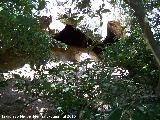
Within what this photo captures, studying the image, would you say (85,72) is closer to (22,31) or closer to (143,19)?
(22,31)

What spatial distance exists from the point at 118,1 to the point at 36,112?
102 inches

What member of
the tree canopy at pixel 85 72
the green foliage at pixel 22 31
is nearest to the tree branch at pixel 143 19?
the tree canopy at pixel 85 72

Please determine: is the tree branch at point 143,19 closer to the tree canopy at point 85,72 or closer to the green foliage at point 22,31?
the tree canopy at point 85,72

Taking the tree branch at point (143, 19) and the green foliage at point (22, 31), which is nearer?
the tree branch at point (143, 19)

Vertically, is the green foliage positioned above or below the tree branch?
above

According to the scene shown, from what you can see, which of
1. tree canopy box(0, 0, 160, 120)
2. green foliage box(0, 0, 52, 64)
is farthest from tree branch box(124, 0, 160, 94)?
green foliage box(0, 0, 52, 64)

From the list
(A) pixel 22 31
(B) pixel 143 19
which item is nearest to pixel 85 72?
(A) pixel 22 31

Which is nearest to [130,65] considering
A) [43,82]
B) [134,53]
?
[134,53]

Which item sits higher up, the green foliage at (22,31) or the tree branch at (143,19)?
the green foliage at (22,31)

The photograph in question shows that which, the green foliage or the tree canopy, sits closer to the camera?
the tree canopy

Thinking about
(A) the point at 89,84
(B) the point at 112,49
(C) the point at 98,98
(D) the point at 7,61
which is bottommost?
(C) the point at 98,98

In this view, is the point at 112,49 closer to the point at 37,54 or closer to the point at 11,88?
the point at 37,54

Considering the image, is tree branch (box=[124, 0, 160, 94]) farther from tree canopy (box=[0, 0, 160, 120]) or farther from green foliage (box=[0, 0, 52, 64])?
green foliage (box=[0, 0, 52, 64])

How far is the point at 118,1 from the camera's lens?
5.60m
